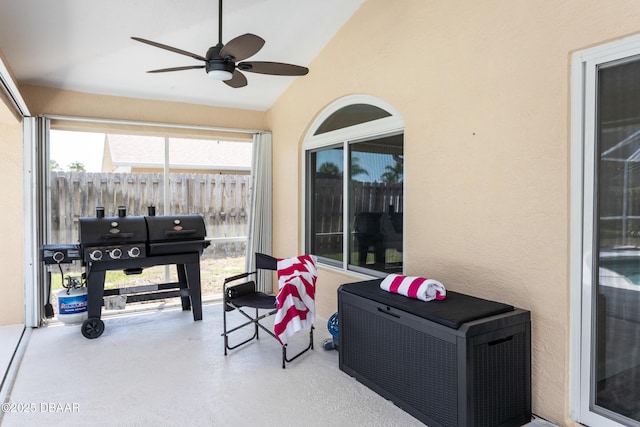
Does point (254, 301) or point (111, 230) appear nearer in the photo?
point (254, 301)

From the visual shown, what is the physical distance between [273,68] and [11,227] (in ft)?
10.9

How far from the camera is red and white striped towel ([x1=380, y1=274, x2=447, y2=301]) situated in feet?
8.23

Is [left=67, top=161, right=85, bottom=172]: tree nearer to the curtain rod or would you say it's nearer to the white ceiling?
the curtain rod

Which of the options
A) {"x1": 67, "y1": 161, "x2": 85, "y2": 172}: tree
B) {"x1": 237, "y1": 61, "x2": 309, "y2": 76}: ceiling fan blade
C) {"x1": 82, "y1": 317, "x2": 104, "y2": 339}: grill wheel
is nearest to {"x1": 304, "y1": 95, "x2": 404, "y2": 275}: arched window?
{"x1": 237, "y1": 61, "x2": 309, "y2": 76}: ceiling fan blade

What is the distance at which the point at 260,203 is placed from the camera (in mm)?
5297

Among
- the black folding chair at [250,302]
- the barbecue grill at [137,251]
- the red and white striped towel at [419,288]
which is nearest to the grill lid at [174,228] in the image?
the barbecue grill at [137,251]

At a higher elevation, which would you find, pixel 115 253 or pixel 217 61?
pixel 217 61

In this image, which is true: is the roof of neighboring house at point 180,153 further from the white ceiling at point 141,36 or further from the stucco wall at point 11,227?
the stucco wall at point 11,227

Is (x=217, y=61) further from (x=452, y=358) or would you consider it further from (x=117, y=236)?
(x=452, y=358)

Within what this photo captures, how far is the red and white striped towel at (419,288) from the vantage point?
251cm

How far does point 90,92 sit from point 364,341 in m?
3.93

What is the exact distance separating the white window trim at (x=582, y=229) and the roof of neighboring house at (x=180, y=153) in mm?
4109

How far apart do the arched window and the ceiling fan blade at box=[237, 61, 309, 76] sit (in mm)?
857

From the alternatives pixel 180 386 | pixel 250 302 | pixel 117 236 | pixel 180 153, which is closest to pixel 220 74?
pixel 250 302
